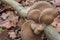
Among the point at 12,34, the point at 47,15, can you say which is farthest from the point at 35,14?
the point at 12,34

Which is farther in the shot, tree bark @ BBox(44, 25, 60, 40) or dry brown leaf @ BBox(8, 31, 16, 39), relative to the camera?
dry brown leaf @ BBox(8, 31, 16, 39)

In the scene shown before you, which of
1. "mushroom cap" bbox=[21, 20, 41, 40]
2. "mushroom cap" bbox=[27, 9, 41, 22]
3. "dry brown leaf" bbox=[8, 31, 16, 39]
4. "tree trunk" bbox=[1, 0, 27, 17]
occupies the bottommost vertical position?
"dry brown leaf" bbox=[8, 31, 16, 39]

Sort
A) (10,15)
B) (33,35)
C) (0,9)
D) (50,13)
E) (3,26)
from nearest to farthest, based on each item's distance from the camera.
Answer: (50,13) < (33,35) < (3,26) < (10,15) < (0,9)

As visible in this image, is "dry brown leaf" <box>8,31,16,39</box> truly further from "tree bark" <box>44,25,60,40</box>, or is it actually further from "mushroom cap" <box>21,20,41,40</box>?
"tree bark" <box>44,25,60,40</box>

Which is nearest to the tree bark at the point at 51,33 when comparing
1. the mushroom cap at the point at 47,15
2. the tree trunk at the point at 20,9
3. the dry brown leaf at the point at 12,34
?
the mushroom cap at the point at 47,15

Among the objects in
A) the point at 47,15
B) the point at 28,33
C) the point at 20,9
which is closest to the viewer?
the point at 47,15

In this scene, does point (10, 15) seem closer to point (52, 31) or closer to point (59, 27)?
point (59, 27)

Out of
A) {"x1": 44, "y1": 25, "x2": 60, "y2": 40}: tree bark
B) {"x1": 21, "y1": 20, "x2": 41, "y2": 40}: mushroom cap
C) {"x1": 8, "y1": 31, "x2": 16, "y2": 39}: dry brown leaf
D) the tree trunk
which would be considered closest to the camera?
{"x1": 44, "y1": 25, "x2": 60, "y2": 40}: tree bark

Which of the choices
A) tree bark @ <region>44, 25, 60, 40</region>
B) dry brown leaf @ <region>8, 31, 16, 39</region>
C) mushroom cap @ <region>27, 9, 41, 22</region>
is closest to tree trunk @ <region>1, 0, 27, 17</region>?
dry brown leaf @ <region>8, 31, 16, 39</region>

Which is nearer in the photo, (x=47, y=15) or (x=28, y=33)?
(x=47, y=15)

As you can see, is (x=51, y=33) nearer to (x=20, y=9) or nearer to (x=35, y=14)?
(x=35, y=14)

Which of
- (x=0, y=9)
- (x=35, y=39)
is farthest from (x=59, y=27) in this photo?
(x=0, y=9)
